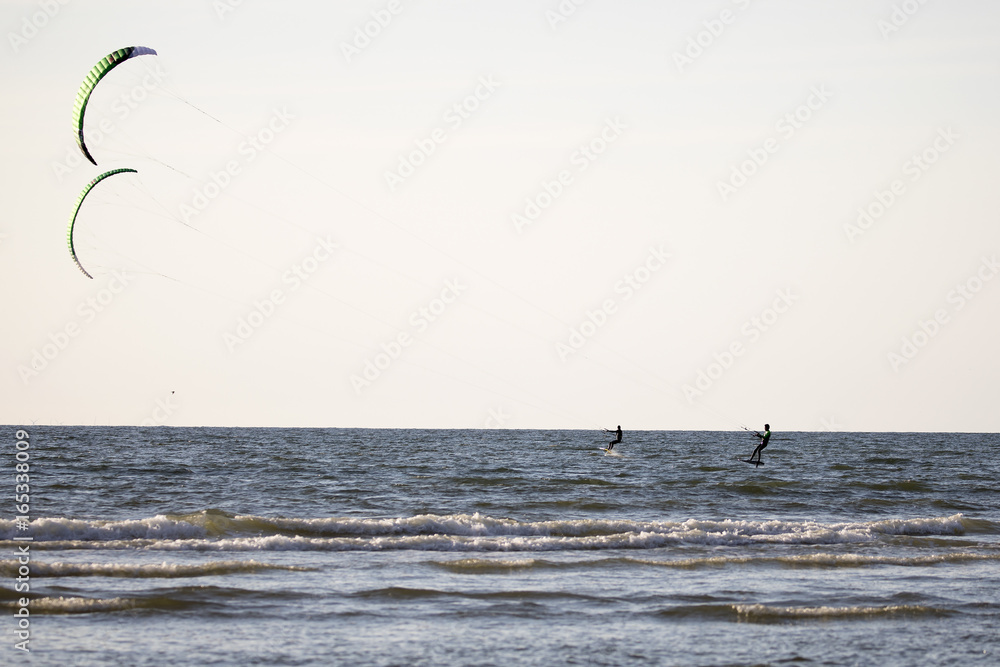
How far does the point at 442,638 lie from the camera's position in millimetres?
11172

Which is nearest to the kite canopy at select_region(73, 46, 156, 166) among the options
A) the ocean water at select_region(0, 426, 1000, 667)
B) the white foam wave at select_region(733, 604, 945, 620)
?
the ocean water at select_region(0, 426, 1000, 667)

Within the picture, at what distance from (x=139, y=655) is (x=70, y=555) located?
278 inches

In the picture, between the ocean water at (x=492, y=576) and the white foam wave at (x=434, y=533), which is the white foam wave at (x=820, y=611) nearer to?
the ocean water at (x=492, y=576)

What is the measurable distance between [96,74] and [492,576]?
543 inches

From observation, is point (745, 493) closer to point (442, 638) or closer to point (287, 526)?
point (287, 526)

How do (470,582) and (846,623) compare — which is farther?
(470,582)

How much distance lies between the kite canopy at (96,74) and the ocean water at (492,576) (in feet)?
27.4

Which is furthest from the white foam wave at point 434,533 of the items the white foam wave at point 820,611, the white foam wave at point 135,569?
the white foam wave at point 820,611

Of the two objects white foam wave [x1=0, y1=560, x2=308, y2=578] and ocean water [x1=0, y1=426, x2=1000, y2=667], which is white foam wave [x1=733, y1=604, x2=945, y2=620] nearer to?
ocean water [x1=0, y1=426, x2=1000, y2=667]

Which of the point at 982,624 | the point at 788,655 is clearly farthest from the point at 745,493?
the point at 788,655

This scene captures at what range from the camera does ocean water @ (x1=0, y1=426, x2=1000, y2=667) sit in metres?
10.9

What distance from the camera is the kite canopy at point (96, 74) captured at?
66.9ft

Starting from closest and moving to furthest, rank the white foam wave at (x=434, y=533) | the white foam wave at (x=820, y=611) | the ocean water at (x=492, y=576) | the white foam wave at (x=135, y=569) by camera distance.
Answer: the ocean water at (x=492, y=576)
the white foam wave at (x=820, y=611)
the white foam wave at (x=135, y=569)
the white foam wave at (x=434, y=533)

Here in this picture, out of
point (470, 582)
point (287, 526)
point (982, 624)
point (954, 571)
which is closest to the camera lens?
point (982, 624)
